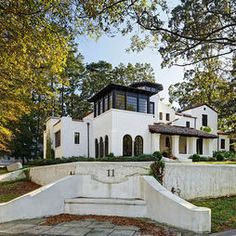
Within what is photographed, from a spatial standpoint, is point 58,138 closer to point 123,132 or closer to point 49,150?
point 49,150

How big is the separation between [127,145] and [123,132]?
4.01ft

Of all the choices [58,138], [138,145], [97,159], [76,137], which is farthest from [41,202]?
[58,138]

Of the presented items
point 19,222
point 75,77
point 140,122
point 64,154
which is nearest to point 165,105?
point 140,122

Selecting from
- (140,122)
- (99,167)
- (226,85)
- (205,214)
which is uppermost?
(226,85)

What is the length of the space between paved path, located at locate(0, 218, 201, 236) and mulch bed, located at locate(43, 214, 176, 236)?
14 cm

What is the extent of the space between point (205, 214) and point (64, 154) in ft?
66.3

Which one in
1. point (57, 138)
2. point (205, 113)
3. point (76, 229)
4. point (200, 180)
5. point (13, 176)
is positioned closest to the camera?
point (76, 229)

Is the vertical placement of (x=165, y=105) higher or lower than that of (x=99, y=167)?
higher

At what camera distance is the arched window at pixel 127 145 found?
78.8 feet

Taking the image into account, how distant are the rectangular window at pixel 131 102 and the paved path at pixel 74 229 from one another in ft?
55.2

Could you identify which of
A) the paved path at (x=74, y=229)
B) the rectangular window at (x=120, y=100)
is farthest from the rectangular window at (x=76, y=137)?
the paved path at (x=74, y=229)

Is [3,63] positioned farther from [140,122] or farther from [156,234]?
[140,122]

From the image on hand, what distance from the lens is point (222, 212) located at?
339 inches

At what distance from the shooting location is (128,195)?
9484 mm
